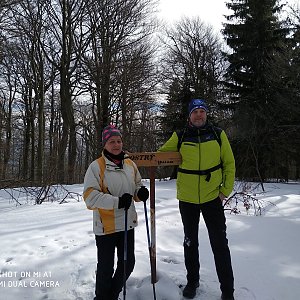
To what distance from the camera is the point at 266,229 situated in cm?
587

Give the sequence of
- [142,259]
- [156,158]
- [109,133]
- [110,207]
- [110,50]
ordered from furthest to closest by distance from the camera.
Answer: [110,50], [142,259], [156,158], [109,133], [110,207]

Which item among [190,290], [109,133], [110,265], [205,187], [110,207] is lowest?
[190,290]

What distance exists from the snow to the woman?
0.41 m

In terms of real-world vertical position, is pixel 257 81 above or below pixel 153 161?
above

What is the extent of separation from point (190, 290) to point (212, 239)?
23.2 inches

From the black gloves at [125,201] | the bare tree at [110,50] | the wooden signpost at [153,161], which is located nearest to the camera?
the black gloves at [125,201]

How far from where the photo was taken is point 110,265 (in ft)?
9.82

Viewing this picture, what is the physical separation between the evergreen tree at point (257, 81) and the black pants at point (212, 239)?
16.3 m

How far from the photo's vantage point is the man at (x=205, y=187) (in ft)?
10.8

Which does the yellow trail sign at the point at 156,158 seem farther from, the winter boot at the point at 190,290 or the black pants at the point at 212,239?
the winter boot at the point at 190,290

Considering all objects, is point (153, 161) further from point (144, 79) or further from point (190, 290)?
point (144, 79)

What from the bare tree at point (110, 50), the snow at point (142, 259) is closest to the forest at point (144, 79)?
the bare tree at point (110, 50)

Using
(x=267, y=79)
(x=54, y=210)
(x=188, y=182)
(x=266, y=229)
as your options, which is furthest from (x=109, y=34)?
(x=188, y=182)

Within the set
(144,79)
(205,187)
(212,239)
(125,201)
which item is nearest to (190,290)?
(212,239)
